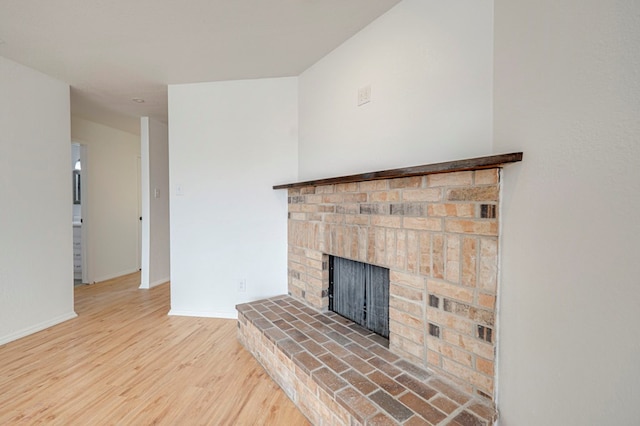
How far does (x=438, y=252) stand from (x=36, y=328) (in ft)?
11.0

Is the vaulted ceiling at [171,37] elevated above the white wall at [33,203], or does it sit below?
above

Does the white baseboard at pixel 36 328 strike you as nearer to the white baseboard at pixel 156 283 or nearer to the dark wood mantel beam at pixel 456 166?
the white baseboard at pixel 156 283

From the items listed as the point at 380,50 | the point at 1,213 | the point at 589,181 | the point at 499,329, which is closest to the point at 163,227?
the point at 1,213

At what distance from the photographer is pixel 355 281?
1.93 meters

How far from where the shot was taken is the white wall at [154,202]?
3695mm

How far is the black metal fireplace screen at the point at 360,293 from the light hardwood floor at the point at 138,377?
0.66 m

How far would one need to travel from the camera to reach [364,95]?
1.82m

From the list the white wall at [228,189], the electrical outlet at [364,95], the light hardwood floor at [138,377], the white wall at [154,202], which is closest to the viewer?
the light hardwood floor at [138,377]

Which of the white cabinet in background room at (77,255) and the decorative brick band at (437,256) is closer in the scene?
the decorative brick band at (437,256)

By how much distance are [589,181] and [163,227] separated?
4361 millimetres

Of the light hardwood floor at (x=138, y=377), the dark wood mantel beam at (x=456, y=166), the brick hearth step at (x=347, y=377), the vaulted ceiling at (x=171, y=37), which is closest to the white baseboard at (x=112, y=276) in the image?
the light hardwood floor at (x=138, y=377)

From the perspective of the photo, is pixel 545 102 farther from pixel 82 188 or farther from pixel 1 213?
pixel 82 188

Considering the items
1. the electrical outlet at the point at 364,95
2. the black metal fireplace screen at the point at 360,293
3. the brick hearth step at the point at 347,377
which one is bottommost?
the brick hearth step at the point at 347,377

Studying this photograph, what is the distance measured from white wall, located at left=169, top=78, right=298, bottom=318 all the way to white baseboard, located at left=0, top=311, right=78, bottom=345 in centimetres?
100
